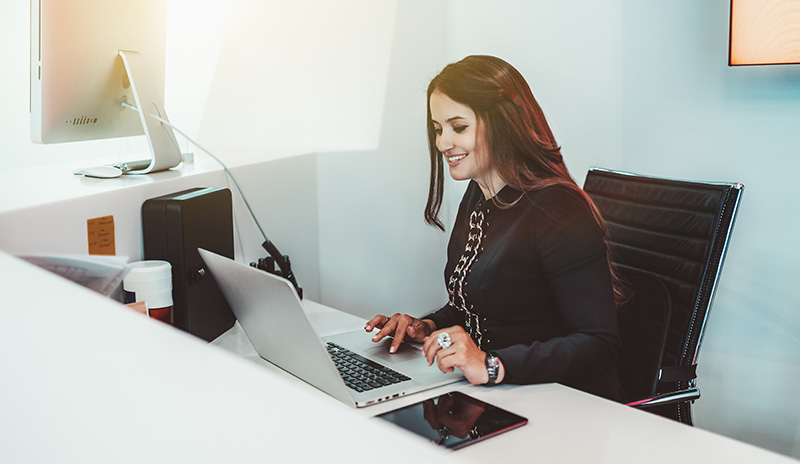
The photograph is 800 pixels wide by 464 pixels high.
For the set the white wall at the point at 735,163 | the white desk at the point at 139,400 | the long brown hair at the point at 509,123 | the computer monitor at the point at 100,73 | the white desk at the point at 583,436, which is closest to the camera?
the white desk at the point at 139,400

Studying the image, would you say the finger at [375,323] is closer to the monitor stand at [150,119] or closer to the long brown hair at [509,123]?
the long brown hair at [509,123]

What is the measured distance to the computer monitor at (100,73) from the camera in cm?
143

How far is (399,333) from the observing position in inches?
56.1

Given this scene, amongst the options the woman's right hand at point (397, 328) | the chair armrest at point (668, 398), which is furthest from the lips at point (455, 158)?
the chair armrest at point (668, 398)

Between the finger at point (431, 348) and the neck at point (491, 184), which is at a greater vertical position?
the neck at point (491, 184)

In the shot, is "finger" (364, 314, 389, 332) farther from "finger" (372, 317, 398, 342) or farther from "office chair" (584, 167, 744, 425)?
"office chair" (584, 167, 744, 425)

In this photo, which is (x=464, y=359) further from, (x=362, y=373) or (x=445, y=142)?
(x=445, y=142)

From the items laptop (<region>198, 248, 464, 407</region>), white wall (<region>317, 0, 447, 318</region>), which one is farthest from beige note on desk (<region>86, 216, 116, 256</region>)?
white wall (<region>317, 0, 447, 318</region>)

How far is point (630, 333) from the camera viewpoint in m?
1.54

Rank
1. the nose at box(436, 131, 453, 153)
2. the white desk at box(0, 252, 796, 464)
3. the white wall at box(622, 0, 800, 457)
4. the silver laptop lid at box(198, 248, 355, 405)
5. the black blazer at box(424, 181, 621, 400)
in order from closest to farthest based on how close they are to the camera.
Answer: the white desk at box(0, 252, 796, 464) → the silver laptop lid at box(198, 248, 355, 405) → the black blazer at box(424, 181, 621, 400) → the nose at box(436, 131, 453, 153) → the white wall at box(622, 0, 800, 457)

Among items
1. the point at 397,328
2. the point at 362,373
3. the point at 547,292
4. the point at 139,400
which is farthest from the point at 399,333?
A: the point at 139,400

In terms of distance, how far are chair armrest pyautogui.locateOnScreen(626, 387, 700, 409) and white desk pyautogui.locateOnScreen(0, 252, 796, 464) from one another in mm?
1244

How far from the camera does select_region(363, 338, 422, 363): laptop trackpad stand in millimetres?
1369

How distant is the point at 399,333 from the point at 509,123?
0.53 m
